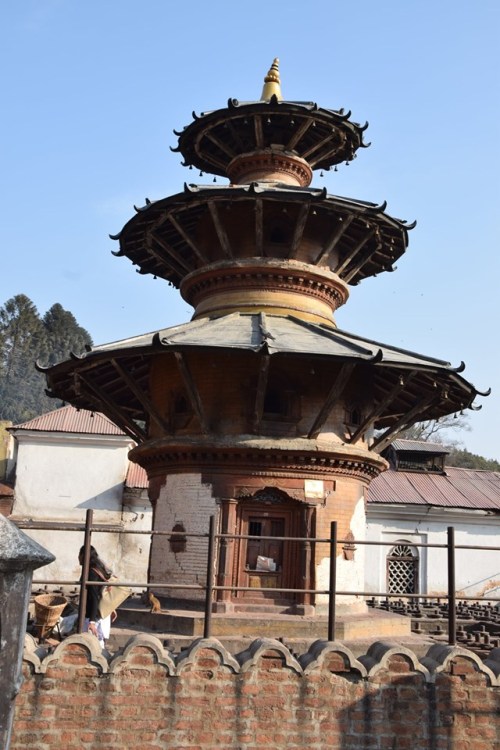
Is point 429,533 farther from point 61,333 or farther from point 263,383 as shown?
point 61,333

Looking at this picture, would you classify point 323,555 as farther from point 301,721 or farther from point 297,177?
point 297,177

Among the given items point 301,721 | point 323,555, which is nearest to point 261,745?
point 301,721

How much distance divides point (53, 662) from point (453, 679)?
179 inches

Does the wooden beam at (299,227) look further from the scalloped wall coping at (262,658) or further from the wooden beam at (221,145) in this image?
the scalloped wall coping at (262,658)

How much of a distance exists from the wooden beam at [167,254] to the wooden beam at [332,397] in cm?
492

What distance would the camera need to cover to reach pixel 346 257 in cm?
1484

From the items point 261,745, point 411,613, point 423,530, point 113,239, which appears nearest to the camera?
point 261,745

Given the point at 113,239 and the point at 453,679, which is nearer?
the point at 453,679

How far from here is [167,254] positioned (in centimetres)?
1550

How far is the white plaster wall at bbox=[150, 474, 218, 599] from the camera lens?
11.9 metres

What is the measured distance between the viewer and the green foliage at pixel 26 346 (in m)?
98.6

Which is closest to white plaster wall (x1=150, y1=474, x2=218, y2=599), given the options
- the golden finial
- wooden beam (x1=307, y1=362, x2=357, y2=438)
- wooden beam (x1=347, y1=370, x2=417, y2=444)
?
wooden beam (x1=307, y1=362, x2=357, y2=438)

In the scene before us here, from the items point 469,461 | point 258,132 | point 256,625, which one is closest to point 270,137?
point 258,132

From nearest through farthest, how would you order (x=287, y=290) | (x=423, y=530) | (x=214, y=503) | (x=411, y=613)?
(x=214, y=503), (x=287, y=290), (x=411, y=613), (x=423, y=530)
